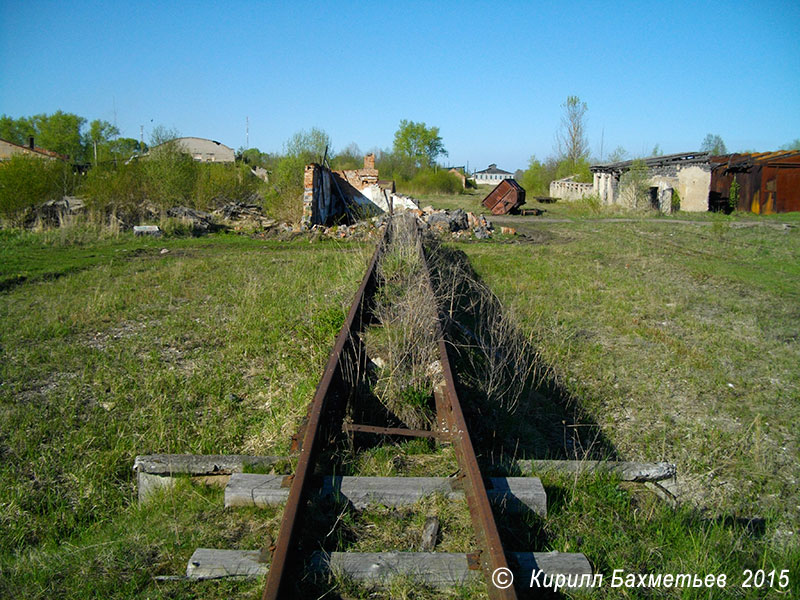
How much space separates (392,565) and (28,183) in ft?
64.7

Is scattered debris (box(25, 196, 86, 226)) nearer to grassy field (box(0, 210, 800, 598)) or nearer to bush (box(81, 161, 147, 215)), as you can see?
bush (box(81, 161, 147, 215))

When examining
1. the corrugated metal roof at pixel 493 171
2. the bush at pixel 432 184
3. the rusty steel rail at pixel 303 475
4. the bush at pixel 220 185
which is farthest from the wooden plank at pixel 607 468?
the corrugated metal roof at pixel 493 171

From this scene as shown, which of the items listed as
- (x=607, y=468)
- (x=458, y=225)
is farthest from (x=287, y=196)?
(x=607, y=468)

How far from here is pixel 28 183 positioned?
58.7 ft

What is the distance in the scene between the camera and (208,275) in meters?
10.1

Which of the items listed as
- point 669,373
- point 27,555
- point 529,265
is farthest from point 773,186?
point 27,555

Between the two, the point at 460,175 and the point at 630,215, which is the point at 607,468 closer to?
the point at 630,215

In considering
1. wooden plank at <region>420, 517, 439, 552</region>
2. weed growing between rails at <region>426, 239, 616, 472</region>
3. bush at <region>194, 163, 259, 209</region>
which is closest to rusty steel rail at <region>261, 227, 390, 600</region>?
wooden plank at <region>420, 517, 439, 552</region>

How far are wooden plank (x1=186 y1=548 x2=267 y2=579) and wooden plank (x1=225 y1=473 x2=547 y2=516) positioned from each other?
0.46 m

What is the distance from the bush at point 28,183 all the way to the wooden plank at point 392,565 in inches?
730

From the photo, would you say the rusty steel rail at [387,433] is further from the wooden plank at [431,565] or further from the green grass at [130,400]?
the green grass at [130,400]

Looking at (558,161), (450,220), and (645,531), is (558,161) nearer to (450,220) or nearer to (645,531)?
(450,220)

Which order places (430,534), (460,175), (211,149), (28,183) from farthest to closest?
(211,149) < (460,175) < (28,183) < (430,534)

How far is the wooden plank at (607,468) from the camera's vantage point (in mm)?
3242
